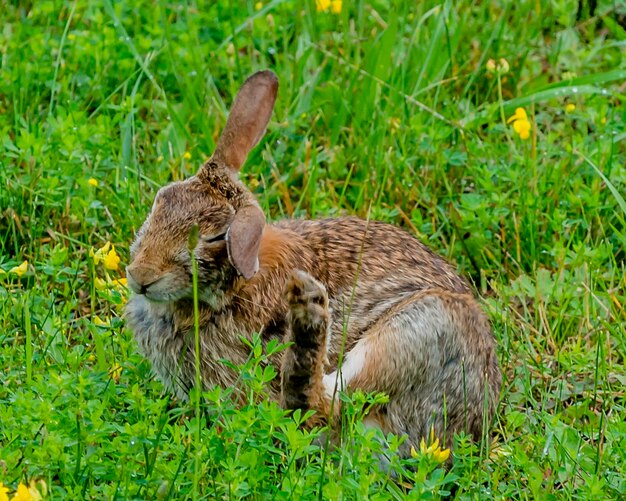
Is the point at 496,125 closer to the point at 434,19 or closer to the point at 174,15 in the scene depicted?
the point at 434,19

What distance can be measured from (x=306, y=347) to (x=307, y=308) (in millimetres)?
170

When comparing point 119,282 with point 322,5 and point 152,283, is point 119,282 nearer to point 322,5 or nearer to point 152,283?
point 152,283

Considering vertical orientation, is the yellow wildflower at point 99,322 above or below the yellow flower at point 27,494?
below

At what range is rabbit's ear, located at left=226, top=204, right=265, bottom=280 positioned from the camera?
179 inches

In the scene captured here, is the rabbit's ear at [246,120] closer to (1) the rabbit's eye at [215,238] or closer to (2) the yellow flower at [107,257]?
(1) the rabbit's eye at [215,238]

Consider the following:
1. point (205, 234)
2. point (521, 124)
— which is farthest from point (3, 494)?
point (521, 124)

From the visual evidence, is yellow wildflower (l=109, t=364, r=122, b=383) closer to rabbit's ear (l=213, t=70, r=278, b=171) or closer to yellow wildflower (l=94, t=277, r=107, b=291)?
yellow wildflower (l=94, t=277, r=107, b=291)

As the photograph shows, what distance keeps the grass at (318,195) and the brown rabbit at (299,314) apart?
0.59ft

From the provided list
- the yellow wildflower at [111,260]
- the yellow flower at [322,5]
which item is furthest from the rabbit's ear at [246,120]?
the yellow flower at [322,5]

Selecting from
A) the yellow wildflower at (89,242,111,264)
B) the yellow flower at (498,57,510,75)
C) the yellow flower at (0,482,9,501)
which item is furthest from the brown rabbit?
the yellow flower at (498,57,510,75)

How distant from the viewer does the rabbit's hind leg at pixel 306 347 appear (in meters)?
4.54

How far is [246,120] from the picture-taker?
521cm

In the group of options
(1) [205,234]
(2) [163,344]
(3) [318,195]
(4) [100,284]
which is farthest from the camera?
(3) [318,195]

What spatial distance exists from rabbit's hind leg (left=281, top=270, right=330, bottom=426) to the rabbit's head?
7.7 inches
